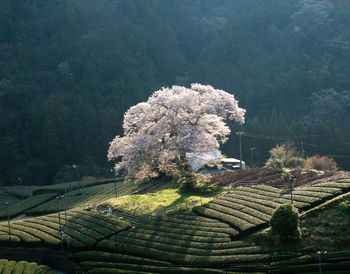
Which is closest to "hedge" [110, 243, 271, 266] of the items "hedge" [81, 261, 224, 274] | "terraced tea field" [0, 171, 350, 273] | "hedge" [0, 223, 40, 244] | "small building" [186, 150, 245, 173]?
"terraced tea field" [0, 171, 350, 273]

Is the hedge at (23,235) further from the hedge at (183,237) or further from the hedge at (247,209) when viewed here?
the hedge at (247,209)

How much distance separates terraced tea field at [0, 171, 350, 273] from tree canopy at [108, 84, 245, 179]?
6.12 meters

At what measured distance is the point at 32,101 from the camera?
11894cm

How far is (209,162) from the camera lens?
46781mm

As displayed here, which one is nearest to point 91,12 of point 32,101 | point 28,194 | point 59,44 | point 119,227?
point 59,44

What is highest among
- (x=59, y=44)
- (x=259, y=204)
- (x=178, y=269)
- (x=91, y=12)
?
(x=91, y=12)

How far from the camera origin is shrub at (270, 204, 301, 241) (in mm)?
28156

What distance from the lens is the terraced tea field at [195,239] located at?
2738 cm

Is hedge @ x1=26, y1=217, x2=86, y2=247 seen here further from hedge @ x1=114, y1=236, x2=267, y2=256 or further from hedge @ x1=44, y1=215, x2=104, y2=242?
hedge @ x1=114, y1=236, x2=267, y2=256

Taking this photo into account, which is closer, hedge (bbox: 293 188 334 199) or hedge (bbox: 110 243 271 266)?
hedge (bbox: 110 243 271 266)

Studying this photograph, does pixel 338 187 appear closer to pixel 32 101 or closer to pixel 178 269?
pixel 178 269

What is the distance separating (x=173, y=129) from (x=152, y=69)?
91730mm

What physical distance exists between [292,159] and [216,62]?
82675mm

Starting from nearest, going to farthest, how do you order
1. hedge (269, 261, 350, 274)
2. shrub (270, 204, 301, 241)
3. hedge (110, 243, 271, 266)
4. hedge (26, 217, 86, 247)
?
1. hedge (269, 261, 350, 274)
2. hedge (110, 243, 271, 266)
3. shrub (270, 204, 301, 241)
4. hedge (26, 217, 86, 247)
